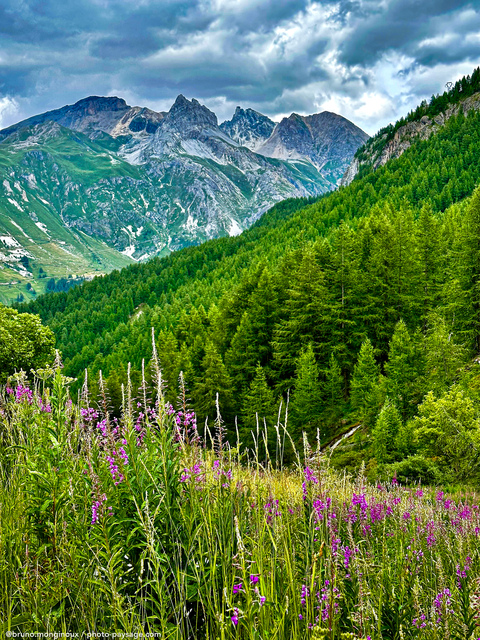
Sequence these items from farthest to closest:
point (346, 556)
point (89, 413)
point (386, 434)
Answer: point (386, 434) → point (89, 413) → point (346, 556)

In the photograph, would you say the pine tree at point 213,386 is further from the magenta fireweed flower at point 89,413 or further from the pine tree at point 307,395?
the magenta fireweed flower at point 89,413

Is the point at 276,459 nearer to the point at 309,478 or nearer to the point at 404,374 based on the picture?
the point at 309,478

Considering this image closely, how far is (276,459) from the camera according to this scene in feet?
11.6

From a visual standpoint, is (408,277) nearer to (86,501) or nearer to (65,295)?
(86,501)

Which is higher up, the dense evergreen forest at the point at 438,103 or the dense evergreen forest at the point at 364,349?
the dense evergreen forest at the point at 438,103

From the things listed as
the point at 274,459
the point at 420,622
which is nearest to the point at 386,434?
the point at 274,459


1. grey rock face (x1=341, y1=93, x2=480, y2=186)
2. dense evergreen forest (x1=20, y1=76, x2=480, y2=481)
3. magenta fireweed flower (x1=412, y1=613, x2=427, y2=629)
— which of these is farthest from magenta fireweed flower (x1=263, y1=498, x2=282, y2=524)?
grey rock face (x1=341, y1=93, x2=480, y2=186)

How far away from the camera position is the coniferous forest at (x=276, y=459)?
9.02ft

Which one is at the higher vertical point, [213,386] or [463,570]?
[463,570]

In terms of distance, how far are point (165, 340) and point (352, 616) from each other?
53.4 metres

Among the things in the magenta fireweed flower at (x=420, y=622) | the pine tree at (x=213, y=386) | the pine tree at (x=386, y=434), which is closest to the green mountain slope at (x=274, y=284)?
the pine tree at (x=213, y=386)

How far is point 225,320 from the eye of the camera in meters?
42.7

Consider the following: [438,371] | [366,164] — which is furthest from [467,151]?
[438,371]

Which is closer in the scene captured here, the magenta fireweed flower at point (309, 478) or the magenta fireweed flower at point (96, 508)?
the magenta fireweed flower at point (96, 508)
